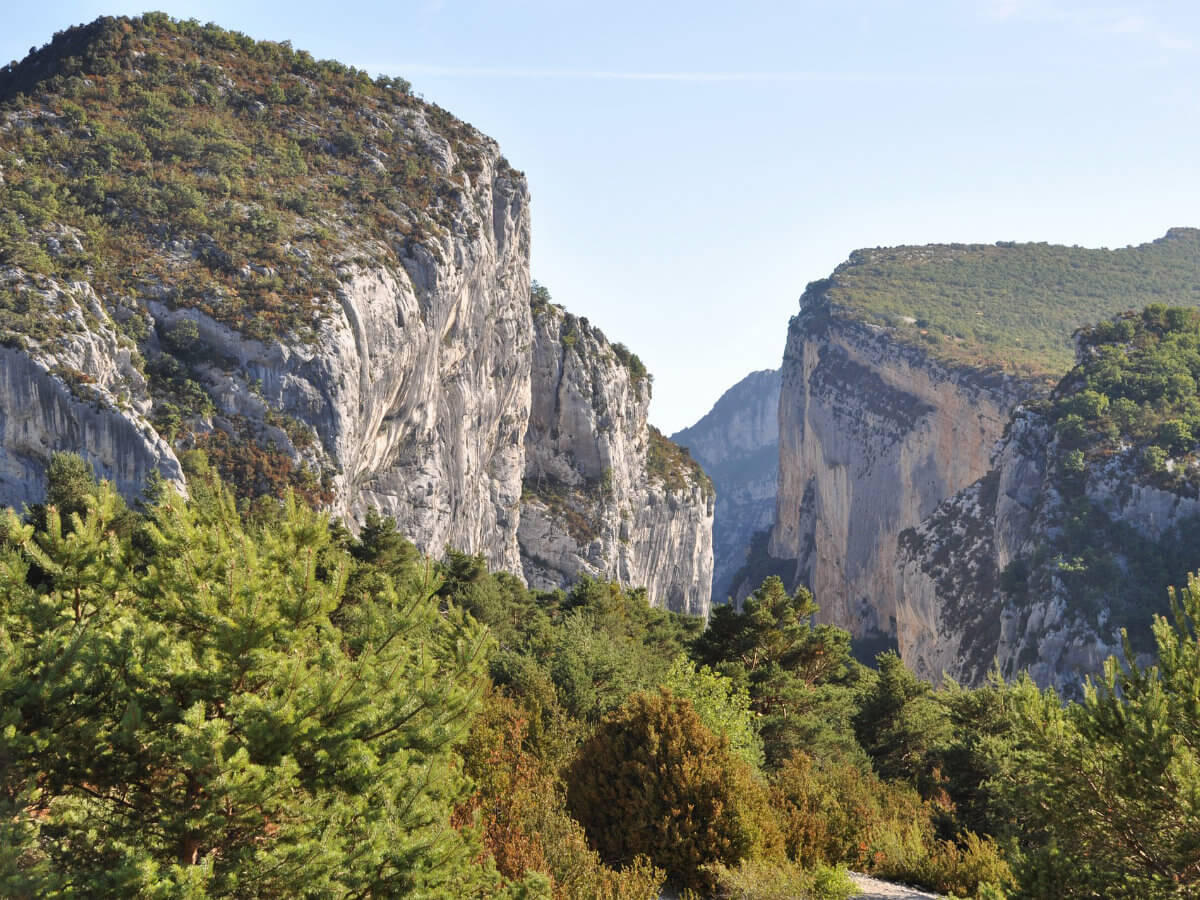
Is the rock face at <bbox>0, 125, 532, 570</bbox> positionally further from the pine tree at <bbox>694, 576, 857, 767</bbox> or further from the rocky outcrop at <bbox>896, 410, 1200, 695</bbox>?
the rocky outcrop at <bbox>896, 410, 1200, 695</bbox>

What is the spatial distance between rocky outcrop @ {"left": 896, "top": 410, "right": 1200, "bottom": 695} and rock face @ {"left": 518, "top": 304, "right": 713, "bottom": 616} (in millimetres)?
21375

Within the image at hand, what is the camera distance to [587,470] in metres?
73.3

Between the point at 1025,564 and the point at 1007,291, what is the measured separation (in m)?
67.0

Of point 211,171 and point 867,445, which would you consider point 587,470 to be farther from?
point 867,445

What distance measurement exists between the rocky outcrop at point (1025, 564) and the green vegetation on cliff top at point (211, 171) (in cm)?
3467

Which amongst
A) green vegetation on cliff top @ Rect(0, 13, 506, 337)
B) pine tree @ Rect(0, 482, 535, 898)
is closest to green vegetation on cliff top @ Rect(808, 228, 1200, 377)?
green vegetation on cliff top @ Rect(0, 13, 506, 337)

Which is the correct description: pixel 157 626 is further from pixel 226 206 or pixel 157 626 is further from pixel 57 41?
A: pixel 57 41

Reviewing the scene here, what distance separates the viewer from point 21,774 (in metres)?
7.20

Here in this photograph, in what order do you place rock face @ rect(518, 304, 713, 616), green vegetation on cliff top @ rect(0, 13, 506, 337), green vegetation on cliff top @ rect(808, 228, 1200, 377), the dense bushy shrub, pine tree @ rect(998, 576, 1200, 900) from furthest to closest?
1. green vegetation on cliff top @ rect(808, 228, 1200, 377)
2. rock face @ rect(518, 304, 713, 616)
3. green vegetation on cliff top @ rect(0, 13, 506, 337)
4. the dense bushy shrub
5. pine tree @ rect(998, 576, 1200, 900)

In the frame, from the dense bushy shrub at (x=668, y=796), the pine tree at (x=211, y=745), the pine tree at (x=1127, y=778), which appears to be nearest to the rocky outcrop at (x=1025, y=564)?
the dense bushy shrub at (x=668, y=796)

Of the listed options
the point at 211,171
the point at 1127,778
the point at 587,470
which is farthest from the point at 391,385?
the point at 1127,778

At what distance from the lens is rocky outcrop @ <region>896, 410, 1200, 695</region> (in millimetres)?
45031

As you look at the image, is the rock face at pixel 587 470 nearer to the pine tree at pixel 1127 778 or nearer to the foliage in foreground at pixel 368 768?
the foliage in foreground at pixel 368 768

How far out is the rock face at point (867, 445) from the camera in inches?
3310
